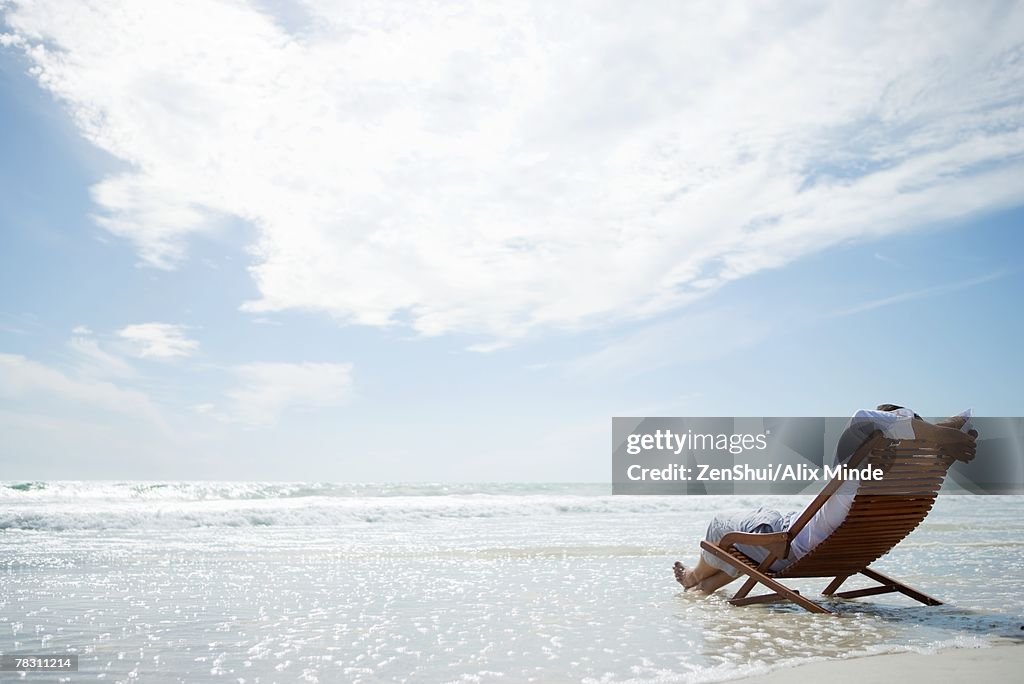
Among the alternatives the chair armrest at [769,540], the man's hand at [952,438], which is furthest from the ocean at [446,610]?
the man's hand at [952,438]

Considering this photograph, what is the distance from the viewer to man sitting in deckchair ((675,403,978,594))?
18.3 feet

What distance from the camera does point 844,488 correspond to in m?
5.77

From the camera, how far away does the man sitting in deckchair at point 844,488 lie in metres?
5.57

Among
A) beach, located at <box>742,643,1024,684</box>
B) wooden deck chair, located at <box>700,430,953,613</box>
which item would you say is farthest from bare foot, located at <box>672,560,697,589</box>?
beach, located at <box>742,643,1024,684</box>

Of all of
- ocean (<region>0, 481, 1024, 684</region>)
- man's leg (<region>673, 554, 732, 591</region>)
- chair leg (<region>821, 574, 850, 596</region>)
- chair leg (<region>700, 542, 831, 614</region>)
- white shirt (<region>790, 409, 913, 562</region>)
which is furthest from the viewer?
man's leg (<region>673, 554, 732, 591</region>)

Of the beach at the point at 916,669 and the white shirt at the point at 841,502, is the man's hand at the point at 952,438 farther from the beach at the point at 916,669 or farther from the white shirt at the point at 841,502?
the beach at the point at 916,669

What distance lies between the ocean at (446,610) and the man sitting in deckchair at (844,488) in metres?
0.49

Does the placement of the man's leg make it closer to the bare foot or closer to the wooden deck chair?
the bare foot

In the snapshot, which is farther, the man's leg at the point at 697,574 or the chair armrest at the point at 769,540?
the man's leg at the point at 697,574

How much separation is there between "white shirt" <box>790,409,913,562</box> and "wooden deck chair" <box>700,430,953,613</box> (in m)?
0.04

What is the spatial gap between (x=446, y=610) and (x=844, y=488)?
3.22 m

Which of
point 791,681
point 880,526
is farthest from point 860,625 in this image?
point 791,681

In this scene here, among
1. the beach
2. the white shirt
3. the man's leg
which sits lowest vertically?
the beach

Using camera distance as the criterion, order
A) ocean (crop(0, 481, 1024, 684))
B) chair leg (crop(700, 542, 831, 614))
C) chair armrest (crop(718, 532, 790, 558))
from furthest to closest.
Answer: chair armrest (crop(718, 532, 790, 558))
chair leg (crop(700, 542, 831, 614))
ocean (crop(0, 481, 1024, 684))
